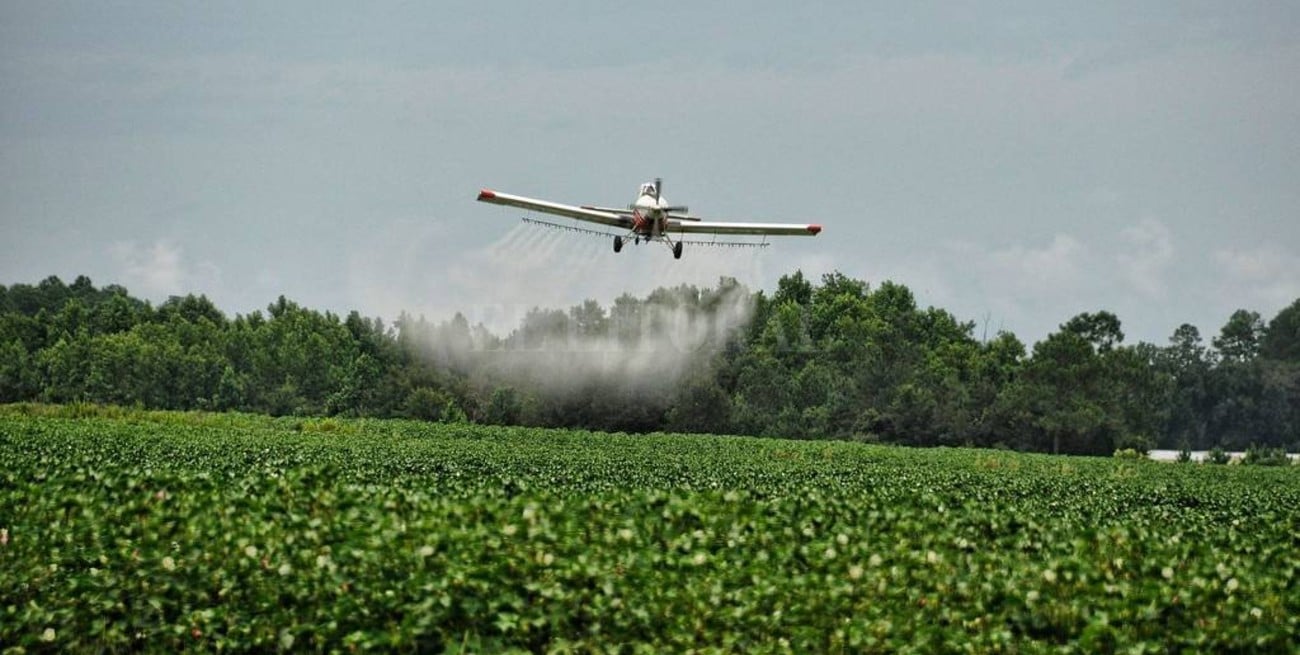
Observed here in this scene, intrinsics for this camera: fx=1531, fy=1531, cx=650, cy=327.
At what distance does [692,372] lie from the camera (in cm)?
10144

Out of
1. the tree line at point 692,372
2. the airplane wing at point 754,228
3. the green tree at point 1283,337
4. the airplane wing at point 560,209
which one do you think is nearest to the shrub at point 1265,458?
the tree line at point 692,372

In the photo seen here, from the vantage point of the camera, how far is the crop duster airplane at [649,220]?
47812mm

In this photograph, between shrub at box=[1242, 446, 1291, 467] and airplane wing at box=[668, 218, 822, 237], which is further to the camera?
shrub at box=[1242, 446, 1291, 467]

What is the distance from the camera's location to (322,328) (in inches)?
5433

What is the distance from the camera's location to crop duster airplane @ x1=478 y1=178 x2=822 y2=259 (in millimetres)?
47812

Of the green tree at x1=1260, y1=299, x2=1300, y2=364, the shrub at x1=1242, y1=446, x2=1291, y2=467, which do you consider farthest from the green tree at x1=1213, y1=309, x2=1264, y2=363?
the shrub at x1=1242, y1=446, x2=1291, y2=467

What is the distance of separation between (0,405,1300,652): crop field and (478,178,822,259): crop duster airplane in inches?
1079

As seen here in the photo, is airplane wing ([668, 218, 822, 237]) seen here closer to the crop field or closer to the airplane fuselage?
the airplane fuselage

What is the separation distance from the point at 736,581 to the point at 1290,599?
5734 millimetres

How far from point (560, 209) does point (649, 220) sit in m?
5.64

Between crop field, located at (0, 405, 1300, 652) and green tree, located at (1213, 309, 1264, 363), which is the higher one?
green tree, located at (1213, 309, 1264, 363)

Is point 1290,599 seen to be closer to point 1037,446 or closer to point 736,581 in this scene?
point 736,581

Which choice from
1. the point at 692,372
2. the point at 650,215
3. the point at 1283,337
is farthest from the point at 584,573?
the point at 1283,337

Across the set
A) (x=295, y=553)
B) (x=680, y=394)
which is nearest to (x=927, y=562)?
(x=295, y=553)
